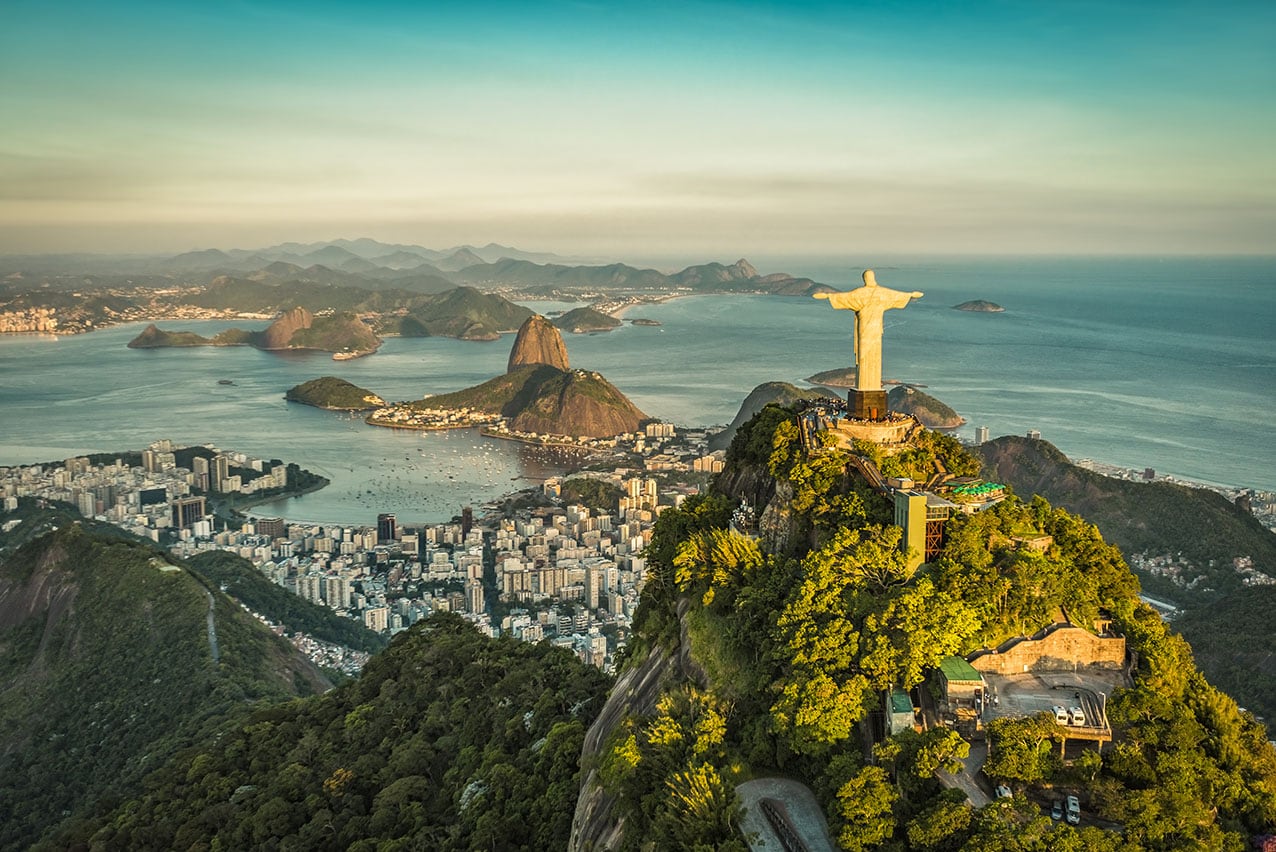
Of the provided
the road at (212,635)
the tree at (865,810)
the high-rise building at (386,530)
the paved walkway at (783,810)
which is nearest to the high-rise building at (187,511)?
the high-rise building at (386,530)

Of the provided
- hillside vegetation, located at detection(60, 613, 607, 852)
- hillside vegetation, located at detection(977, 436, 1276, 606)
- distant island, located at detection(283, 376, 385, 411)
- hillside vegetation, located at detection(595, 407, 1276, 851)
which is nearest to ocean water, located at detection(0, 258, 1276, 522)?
distant island, located at detection(283, 376, 385, 411)

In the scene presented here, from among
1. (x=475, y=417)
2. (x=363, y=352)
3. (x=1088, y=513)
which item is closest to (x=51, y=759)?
(x=1088, y=513)

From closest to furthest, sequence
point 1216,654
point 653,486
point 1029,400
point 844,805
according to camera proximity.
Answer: point 844,805, point 1216,654, point 653,486, point 1029,400

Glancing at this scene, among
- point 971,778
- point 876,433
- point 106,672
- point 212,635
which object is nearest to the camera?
point 971,778

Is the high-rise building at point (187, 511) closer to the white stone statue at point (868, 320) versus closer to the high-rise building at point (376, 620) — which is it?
the high-rise building at point (376, 620)

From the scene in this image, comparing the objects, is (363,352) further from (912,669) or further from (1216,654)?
(912,669)

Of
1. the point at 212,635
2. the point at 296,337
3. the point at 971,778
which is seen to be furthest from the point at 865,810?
the point at 296,337

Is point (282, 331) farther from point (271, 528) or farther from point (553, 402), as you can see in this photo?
point (271, 528)
